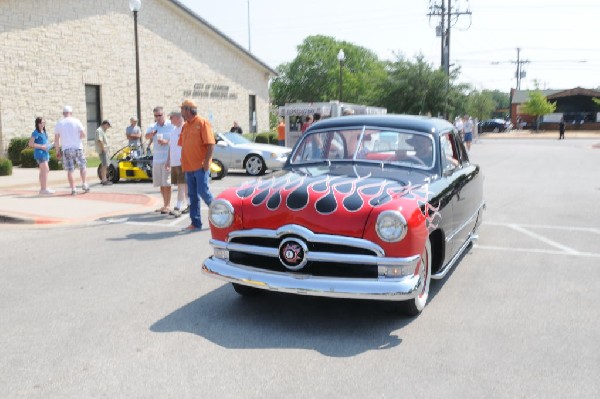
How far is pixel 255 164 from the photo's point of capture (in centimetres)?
1752

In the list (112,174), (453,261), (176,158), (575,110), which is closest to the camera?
(453,261)

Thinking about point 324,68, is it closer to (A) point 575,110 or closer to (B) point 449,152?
(A) point 575,110

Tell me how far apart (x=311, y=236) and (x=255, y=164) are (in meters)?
13.2

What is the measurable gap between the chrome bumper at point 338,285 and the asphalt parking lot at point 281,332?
0.35m

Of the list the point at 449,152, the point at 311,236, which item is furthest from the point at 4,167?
the point at 311,236

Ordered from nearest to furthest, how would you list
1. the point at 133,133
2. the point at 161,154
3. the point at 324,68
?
1. the point at 161,154
2. the point at 133,133
3. the point at 324,68

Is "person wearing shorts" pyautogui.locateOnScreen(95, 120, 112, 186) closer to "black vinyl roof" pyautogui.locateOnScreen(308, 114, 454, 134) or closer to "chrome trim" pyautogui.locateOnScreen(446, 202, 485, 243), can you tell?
"black vinyl roof" pyautogui.locateOnScreen(308, 114, 454, 134)

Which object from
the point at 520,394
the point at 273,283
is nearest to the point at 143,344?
the point at 273,283

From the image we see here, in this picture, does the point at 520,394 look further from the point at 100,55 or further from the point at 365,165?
the point at 100,55

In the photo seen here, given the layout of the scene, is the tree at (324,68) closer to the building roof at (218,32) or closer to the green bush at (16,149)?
the building roof at (218,32)

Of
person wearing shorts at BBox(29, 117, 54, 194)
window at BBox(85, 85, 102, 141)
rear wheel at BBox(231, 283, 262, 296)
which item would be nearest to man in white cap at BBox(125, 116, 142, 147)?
person wearing shorts at BBox(29, 117, 54, 194)

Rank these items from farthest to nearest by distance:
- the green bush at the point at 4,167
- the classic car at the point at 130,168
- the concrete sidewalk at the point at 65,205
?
the green bush at the point at 4,167
the classic car at the point at 130,168
the concrete sidewalk at the point at 65,205

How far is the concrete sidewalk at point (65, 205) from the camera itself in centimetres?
978

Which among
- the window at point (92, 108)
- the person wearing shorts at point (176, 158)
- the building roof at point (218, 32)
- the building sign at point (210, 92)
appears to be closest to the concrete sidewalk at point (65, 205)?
the person wearing shorts at point (176, 158)
